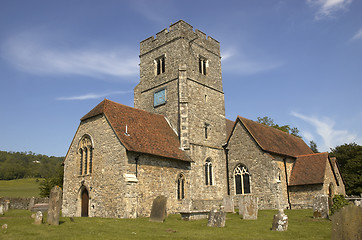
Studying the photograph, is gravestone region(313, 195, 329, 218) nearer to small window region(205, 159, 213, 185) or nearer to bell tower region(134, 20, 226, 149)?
small window region(205, 159, 213, 185)

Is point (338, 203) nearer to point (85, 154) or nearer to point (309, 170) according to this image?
point (309, 170)

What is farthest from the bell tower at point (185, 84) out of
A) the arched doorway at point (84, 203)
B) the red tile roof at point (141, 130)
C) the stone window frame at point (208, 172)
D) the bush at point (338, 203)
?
the bush at point (338, 203)

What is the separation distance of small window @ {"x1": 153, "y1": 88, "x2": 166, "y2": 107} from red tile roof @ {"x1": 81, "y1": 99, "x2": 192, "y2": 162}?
2.28 m

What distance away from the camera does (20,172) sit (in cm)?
9781

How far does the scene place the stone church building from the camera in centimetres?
2097

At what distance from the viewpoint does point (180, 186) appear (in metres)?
24.2

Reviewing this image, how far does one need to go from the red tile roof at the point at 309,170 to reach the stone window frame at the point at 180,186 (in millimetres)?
9904

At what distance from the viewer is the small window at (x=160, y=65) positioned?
98.7ft

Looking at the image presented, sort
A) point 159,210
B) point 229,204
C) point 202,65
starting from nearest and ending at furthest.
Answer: point 159,210 → point 229,204 → point 202,65

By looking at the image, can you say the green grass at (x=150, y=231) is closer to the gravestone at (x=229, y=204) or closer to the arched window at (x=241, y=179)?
the gravestone at (x=229, y=204)

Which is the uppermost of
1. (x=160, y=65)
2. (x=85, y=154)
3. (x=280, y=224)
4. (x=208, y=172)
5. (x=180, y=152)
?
(x=160, y=65)

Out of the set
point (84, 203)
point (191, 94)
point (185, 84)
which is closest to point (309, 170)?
point (191, 94)

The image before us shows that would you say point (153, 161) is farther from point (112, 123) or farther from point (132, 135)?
point (112, 123)

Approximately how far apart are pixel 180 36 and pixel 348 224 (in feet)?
78.4
